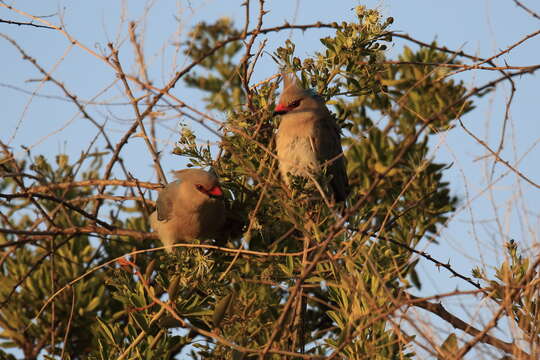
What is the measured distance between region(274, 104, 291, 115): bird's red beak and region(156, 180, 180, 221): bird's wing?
0.99 metres

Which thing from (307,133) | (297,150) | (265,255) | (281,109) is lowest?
(265,255)

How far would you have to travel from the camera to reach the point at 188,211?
5.24 metres

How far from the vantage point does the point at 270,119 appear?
5.10 m

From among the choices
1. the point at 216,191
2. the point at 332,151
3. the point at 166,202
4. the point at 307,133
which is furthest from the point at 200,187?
the point at 332,151

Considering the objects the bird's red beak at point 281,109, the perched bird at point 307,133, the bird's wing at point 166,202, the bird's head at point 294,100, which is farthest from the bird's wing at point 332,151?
the bird's wing at point 166,202

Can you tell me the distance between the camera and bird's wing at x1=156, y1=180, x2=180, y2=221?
5.20 m

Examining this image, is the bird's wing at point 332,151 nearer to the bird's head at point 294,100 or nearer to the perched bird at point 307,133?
the perched bird at point 307,133

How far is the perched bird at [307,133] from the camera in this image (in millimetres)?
5168

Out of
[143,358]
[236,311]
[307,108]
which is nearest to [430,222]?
[307,108]

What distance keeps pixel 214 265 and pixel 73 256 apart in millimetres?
2003

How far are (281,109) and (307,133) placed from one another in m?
0.34

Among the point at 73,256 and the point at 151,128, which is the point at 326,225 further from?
the point at 73,256

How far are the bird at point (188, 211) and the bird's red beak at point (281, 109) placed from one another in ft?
2.18

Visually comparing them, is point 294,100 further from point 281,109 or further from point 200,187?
point 200,187
